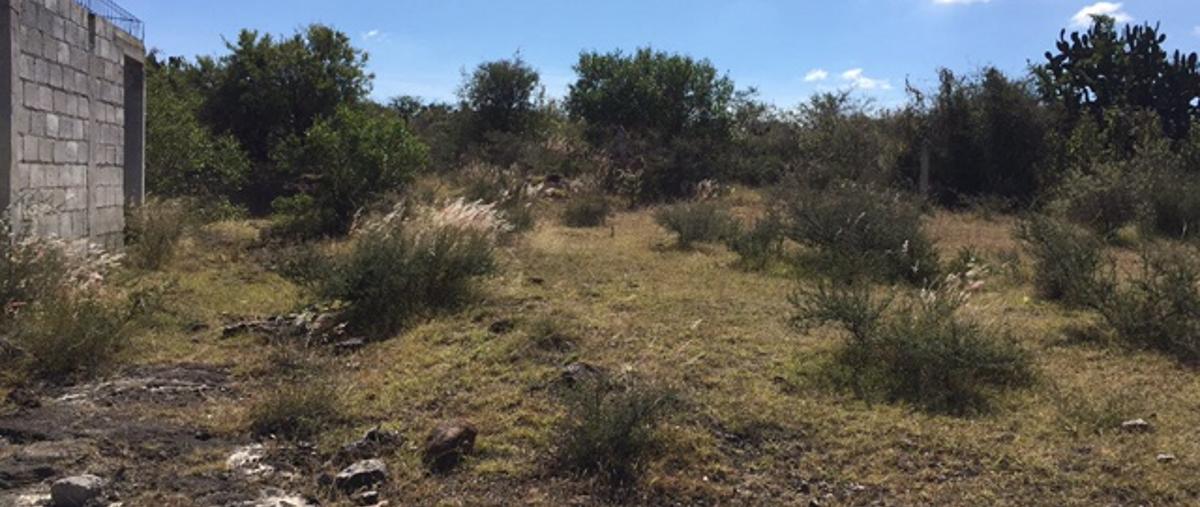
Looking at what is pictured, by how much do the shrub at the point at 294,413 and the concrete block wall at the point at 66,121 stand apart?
3.91 meters

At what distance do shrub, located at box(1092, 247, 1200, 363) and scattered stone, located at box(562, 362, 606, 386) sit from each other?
4171mm

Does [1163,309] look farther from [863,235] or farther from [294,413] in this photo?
[294,413]

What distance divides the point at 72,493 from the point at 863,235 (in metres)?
8.72

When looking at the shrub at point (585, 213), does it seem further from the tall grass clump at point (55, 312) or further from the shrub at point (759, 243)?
the tall grass clump at point (55, 312)

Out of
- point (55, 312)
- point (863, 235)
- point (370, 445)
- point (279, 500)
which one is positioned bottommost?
point (279, 500)

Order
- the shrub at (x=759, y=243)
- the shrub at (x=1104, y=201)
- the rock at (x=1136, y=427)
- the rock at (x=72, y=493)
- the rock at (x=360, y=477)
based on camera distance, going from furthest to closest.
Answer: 1. the shrub at (x=1104, y=201)
2. the shrub at (x=759, y=243)
3. the rock at (x=1136, y=427)
4. the rock at (x=360, y=477)
5. the rock at (x=72, y=493)

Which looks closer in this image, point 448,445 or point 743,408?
point 448,445

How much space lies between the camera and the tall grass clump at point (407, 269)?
796cm

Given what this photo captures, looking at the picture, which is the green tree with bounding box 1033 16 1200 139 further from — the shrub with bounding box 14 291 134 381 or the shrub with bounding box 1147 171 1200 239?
the shrub with bounding box 14 291 134 381

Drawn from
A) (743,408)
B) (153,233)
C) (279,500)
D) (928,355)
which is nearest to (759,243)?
(928,355)

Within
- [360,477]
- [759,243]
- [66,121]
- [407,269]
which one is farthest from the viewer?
[759,243]

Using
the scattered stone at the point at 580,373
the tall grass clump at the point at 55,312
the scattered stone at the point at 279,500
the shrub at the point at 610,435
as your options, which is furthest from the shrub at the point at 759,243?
the scattered stone at the point at 279,500

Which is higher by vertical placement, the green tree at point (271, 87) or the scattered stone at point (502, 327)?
the green tree at point (271, 87)

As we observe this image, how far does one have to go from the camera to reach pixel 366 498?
4297mm
